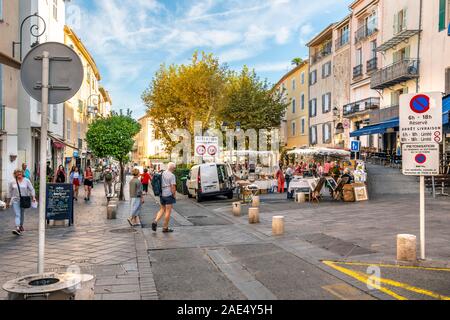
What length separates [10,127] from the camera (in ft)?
64.4

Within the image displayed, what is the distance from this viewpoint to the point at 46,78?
5.31m

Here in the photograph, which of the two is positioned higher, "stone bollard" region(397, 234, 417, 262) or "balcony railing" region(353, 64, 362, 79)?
"balcony railing" region(353, 64, 362, 79)

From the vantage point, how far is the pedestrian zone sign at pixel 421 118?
24.9ft

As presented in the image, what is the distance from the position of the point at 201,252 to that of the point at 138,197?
4686 millimetres

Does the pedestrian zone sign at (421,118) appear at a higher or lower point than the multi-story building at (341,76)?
lower

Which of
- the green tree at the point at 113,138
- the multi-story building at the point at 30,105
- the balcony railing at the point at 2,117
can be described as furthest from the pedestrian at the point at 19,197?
the green tree at the point at 113,138

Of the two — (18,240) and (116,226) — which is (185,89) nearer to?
(116,226)

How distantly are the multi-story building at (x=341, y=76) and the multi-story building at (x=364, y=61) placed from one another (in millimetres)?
734

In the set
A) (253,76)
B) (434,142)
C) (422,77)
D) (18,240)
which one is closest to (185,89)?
(253,76)

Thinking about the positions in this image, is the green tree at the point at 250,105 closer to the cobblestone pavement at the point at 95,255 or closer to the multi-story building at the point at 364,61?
the multi-story building at the point at 364,61

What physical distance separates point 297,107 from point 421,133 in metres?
42.9

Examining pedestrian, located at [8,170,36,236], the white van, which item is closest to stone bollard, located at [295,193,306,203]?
the white van

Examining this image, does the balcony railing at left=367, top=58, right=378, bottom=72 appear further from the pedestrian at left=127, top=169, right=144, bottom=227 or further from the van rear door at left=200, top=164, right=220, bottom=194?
the pedestrian at left=127, top=169, right=144, bottom=227

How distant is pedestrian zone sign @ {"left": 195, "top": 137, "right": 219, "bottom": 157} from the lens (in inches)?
810
